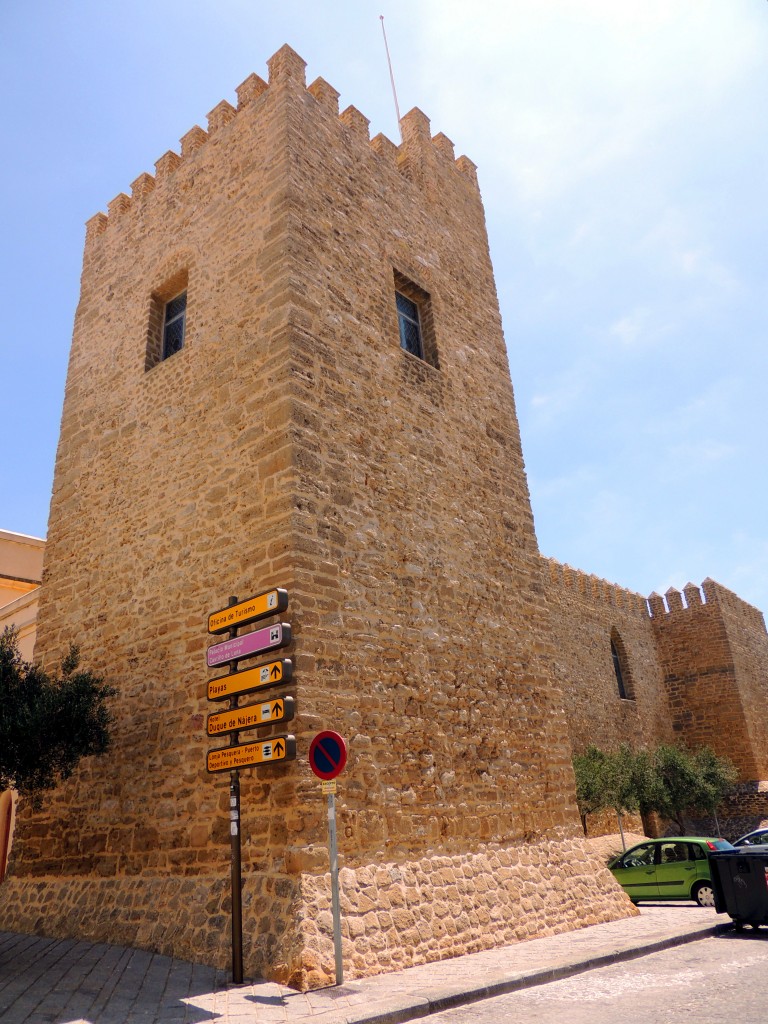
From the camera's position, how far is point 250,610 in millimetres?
6188

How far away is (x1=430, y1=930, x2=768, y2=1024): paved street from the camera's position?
441cm

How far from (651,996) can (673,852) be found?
291 inches

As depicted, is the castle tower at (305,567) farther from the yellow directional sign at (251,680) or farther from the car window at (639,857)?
the car window at (639,857)

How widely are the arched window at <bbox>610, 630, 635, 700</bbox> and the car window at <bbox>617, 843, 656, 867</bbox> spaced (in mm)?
9229

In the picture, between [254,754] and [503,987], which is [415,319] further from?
[503,987]

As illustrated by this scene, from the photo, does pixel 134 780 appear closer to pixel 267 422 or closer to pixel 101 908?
pixel 101 908

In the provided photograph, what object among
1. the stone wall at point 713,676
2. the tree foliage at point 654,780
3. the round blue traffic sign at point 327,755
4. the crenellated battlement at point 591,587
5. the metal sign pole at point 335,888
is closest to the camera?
the metal sign pole at point 335,888

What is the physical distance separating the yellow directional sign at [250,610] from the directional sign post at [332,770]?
3.45 ft

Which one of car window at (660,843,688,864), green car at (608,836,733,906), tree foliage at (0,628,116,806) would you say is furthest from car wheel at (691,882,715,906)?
tree foliage at (0,628,116,806)

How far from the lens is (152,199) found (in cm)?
1073

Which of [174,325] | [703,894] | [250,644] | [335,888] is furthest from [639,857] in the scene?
[174,325]

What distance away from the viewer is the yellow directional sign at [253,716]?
18.6 feet

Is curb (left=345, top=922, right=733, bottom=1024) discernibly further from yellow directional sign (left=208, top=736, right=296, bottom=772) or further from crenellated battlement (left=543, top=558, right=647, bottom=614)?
crenellated battlement (left=543, top=558, right=647, bottom=614)

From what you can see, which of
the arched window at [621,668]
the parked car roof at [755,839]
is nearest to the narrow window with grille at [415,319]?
the parked car roof at [755,839]
